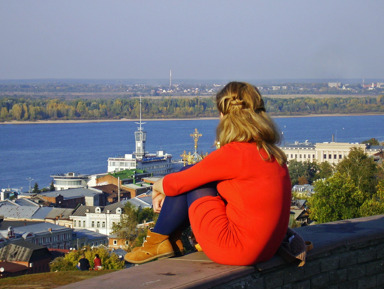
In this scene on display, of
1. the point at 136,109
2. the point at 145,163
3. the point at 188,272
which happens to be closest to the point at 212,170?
the point at 188,272

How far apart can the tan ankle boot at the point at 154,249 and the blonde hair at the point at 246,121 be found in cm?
26

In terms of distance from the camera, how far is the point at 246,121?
1535 mm

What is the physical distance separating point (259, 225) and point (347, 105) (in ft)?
270

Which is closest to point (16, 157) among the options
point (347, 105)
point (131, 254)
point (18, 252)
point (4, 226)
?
point (4, 226)

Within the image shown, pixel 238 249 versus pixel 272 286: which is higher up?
pixel 238 249

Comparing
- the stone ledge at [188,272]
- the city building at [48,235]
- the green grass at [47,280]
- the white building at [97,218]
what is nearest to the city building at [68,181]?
the white building at [97,218]

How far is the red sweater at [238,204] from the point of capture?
1512 millimetres

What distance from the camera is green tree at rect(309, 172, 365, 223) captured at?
794cm

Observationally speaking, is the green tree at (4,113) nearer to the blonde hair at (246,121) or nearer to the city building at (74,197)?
the city building at (74,197)

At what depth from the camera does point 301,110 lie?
262 feet

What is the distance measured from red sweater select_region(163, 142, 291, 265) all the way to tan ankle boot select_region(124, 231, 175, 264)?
12 centimetres

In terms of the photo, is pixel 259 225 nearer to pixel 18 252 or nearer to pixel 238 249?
pixel 238 249

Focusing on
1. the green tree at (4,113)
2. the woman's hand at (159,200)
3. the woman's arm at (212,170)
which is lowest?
the green tree at (4,113)

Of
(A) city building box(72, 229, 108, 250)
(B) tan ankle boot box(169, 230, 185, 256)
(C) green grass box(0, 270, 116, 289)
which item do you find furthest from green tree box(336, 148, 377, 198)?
(B) tan ankle boot box(169, 230, 185, 256)
